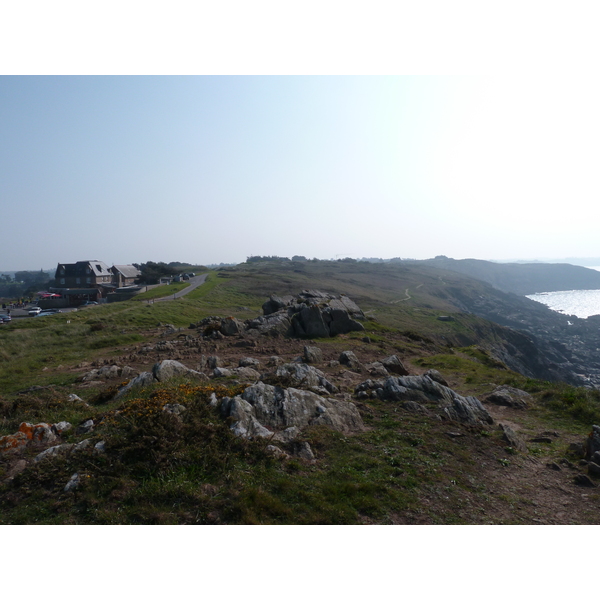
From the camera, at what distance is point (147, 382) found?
1523cm

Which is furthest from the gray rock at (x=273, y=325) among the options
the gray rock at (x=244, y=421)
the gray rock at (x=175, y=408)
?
the gray rock at (x=175, y=408)

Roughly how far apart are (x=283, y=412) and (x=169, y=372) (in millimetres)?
6858

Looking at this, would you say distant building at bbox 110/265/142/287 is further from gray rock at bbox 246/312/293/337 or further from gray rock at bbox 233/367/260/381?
gray rock at bbox 233/367/260/381

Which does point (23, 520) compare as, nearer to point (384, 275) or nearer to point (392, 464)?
point (392, 464)

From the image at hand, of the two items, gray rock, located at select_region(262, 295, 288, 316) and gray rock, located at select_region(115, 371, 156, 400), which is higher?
gray rock, located at select_region(262, 295, 288, 316)

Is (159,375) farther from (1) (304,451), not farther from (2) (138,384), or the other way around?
(1) (304,451)

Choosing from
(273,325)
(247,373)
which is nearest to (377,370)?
(247,373)

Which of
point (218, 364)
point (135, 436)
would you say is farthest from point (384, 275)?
point (135, 436)

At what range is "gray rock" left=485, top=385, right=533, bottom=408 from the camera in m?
17.8

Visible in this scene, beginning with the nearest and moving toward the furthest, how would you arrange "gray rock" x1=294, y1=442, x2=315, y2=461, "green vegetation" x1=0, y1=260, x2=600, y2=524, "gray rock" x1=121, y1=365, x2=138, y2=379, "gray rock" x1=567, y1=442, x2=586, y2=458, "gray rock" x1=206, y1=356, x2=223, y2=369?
"green vegetation" x1=0, y1=260, x2=600, y2=524 < "gray rock" x1=294, y1=442, x2=315, y2=461 < "gray rock" x1=567, y1=442, x2=586, y2=458 < "gray rock" x1=121, y1=365, x2=138, y2=379 < "gray rock" x1=206, y1=356, x2=223, y2=369

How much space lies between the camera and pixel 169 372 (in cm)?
1636

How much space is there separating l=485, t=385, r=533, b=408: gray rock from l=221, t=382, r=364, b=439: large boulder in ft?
29.7

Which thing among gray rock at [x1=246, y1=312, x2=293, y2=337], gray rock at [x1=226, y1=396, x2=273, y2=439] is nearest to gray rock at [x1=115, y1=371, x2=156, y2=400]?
gray rock at [x1=226, y1=396, x2=273, y2=439]

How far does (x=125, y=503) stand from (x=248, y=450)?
320cm
